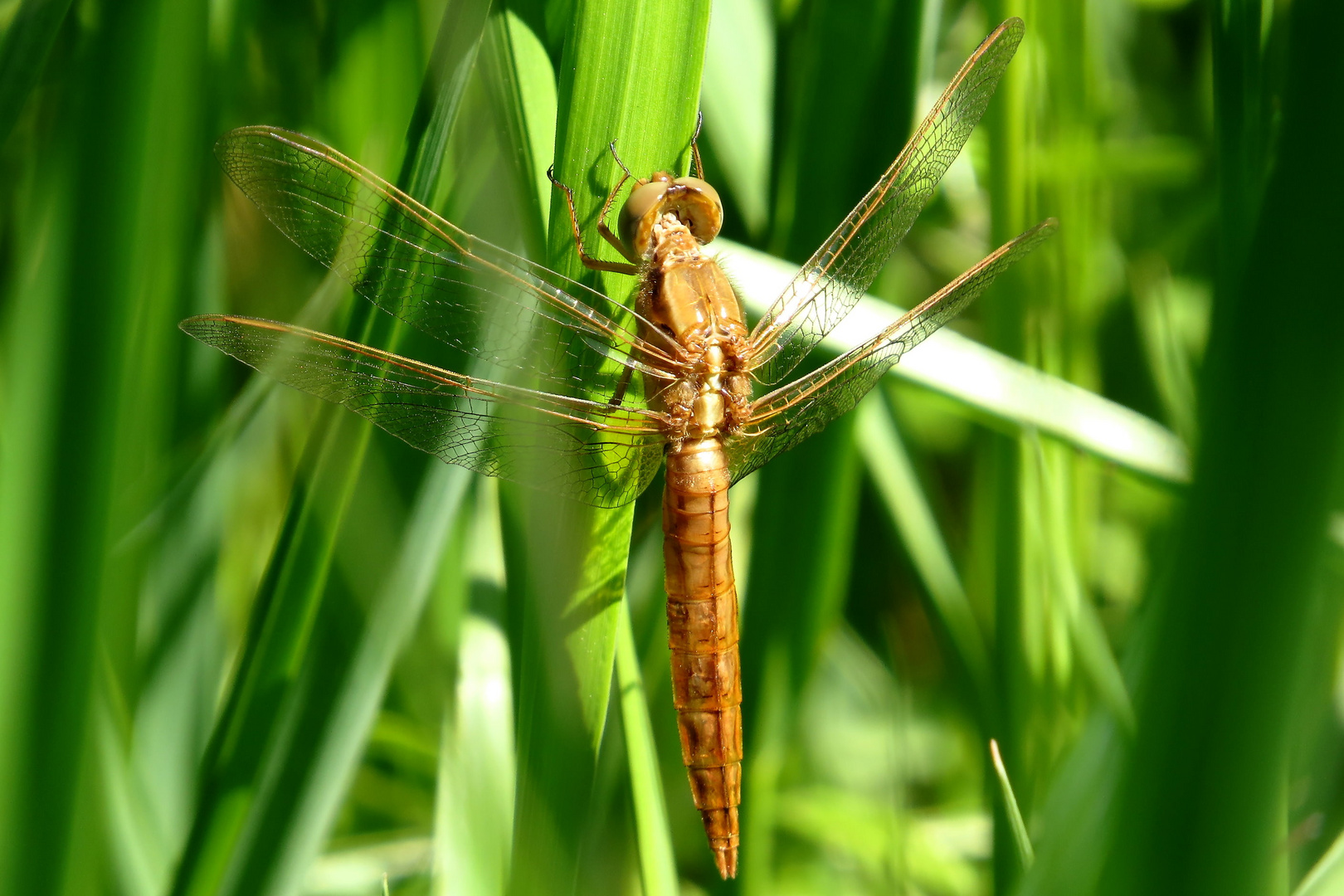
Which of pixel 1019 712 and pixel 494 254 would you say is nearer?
pixel 494 254

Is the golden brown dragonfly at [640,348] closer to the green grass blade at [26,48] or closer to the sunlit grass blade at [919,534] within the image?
the green grass blade at [26,48]

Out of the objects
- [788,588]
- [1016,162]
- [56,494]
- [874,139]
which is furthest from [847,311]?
[56,494]

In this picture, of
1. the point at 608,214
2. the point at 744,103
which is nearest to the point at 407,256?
the point at 608,214

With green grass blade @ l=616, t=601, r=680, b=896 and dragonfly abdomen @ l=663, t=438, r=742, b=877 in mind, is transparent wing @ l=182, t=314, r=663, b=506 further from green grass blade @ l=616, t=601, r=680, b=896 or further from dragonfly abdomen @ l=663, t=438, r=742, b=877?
green grass blade @ l=616, t=601, r=680, b=896

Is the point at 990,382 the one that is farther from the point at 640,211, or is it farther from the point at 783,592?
the point at 640,211

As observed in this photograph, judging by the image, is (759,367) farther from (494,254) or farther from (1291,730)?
(1291,730)
